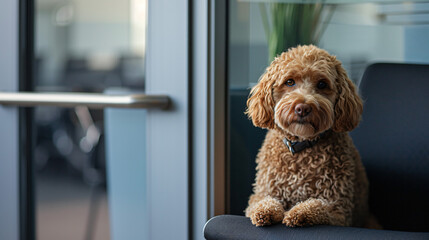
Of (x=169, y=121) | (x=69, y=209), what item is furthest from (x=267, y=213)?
(x=69, y=209)

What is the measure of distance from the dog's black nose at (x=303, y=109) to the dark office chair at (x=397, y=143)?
453 mm

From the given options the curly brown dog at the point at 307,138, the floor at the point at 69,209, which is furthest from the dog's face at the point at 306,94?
the floor at the point at 69,209

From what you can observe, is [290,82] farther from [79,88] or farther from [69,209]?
[79,88]

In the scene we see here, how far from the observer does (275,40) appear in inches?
50.1

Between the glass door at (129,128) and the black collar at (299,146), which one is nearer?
the black collar at (299,146)

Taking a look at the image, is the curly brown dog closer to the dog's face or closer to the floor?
the dog's face

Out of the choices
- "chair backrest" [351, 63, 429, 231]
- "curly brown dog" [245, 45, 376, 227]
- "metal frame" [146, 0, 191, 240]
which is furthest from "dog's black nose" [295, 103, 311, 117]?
"chair backrest" [351, 63, 429, 231]

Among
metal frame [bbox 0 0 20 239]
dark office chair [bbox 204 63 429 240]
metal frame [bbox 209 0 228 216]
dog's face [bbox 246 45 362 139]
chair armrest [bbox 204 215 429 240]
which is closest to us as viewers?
chair armrest [bbox 204 215 429 240]

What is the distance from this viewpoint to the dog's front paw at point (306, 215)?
0.99 metres

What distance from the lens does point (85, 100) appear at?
1.32 m

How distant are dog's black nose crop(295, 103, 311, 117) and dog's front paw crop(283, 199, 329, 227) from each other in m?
0.19

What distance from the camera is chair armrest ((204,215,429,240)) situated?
2.99 feet

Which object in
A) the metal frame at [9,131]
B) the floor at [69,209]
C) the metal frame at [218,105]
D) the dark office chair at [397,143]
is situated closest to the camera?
the metal frame at [218,105]

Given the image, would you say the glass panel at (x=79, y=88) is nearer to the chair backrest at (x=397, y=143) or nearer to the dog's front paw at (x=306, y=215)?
the chair backrest at (x=397, y=143)
